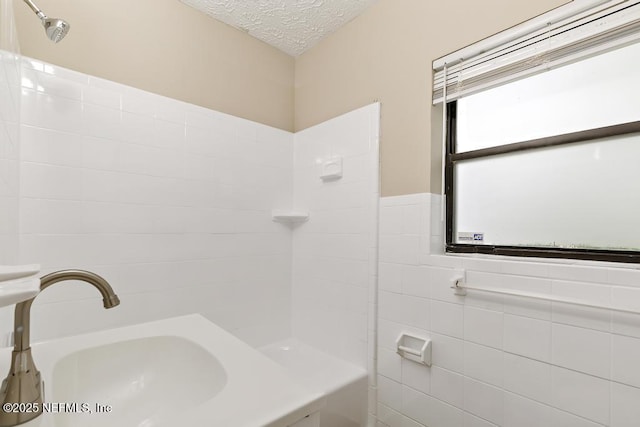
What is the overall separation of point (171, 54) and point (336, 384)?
6.54ft

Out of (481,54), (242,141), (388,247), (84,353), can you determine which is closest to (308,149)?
(242,141)

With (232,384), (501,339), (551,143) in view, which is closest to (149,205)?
(232,384)

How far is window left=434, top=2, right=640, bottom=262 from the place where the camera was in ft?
3.50

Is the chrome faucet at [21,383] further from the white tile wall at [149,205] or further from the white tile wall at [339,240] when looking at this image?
the white tile wall at [339,240]

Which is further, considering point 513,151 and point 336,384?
point 336,384

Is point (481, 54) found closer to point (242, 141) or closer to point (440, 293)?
point (440, 293)

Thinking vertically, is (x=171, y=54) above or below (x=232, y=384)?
above

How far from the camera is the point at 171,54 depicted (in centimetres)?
171

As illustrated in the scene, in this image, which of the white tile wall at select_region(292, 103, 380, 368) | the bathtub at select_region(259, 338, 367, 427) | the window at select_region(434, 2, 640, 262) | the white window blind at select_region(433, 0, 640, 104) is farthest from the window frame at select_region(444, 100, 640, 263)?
the bathtub at select_region(259, 338, 367, 427)

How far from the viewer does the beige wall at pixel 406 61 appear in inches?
52.1

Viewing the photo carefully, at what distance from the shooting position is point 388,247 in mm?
1618

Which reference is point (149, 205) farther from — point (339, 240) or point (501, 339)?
point (501, 339)

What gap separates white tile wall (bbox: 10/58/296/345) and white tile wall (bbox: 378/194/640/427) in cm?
84

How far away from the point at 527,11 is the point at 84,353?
1.93m
